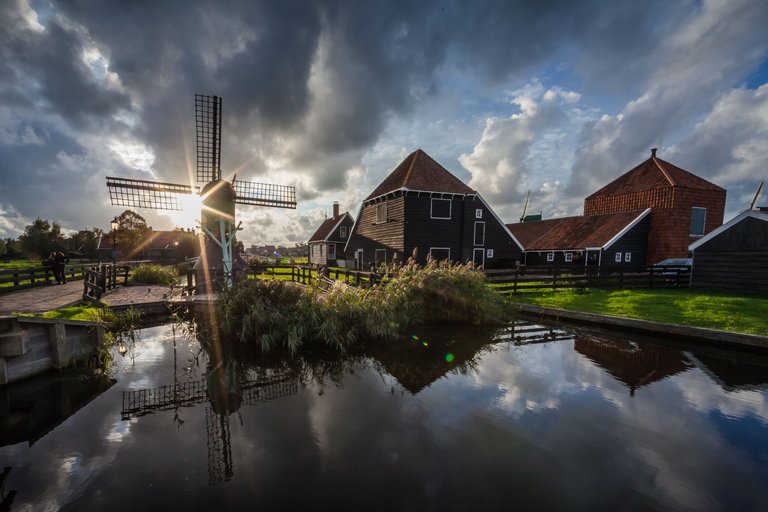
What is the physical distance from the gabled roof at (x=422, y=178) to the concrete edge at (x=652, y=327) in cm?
1055

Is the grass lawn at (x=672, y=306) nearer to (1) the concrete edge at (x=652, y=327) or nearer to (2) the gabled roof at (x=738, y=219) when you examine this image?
(1) the concrete edge at (x=652, y=327)

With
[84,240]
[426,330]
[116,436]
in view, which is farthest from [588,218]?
[84,240]

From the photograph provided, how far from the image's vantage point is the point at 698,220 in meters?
22.9

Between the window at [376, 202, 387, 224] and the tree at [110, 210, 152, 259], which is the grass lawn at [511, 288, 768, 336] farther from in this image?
the tree at [110, 210, 152, 259]

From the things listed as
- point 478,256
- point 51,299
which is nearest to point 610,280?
point 478,256

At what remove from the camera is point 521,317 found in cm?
1184

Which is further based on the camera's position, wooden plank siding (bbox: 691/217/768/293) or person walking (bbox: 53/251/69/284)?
person walking (bbox: 53/251/69/284)

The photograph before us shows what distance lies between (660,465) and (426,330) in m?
6.37

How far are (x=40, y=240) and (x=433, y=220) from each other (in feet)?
212

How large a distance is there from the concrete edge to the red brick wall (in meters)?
18.3

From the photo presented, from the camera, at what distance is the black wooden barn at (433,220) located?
1973 cm

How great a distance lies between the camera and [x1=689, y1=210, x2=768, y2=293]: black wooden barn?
A: 13.6 meters

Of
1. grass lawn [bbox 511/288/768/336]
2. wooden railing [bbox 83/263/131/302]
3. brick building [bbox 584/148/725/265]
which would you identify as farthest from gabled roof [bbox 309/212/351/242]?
brick building [bbox 584/148/725/265]

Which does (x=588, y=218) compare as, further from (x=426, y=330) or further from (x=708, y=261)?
(x=426, y=330)
